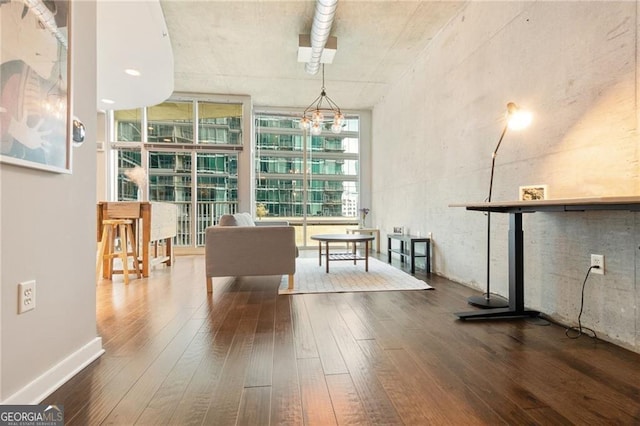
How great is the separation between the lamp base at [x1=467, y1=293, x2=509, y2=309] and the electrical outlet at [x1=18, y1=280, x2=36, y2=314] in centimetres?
290

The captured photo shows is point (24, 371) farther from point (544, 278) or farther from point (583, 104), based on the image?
point (583, 104)

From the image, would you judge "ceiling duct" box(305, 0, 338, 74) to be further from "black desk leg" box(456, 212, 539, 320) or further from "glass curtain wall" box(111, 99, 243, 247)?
"glass curtain wall" box(111, 99, 243, 247)

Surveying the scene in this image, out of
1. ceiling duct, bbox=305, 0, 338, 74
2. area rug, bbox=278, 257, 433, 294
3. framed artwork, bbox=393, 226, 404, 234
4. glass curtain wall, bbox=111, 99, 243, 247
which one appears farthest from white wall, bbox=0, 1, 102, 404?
glass curtain wall, bbox=111, 99, 243, 247

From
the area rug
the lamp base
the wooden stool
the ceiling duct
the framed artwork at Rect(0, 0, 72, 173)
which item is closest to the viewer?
the framed artwork at Rect(0, 0, 72, 173)

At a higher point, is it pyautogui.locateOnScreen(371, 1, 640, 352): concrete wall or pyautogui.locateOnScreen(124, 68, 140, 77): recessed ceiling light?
pyautogui.locateOnScreen(124, 68, 140, 77): recessed ceiling light

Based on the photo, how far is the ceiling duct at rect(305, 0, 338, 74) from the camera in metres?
3.04

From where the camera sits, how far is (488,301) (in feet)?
8.74

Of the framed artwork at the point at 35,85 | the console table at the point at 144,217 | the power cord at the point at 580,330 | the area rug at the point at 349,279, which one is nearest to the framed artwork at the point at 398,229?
the area rug at the point at 349,279

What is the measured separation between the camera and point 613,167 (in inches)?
74.0

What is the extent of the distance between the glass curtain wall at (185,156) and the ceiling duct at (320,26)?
280 centimetres

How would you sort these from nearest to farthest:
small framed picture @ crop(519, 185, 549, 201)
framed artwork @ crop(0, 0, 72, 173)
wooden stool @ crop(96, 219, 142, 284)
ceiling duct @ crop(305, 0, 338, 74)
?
framed artwork @ crop(0, 0, 72, 173) < small framed picture @ crop(519, 185, 549, 201) < ceiling duct @ crop(305, 0, 338, 74) < wooden stool @ crop(96, 219, 142, 284)

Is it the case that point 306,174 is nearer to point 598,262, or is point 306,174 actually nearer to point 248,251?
point 248,251

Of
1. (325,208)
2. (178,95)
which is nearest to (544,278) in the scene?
(325,208)

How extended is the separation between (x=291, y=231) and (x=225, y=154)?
391 cm
